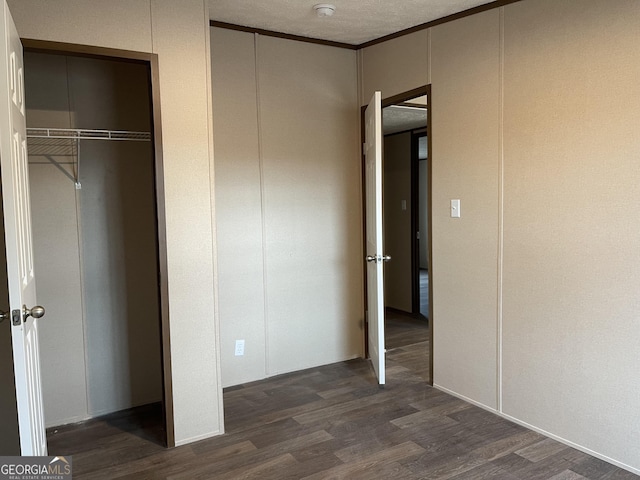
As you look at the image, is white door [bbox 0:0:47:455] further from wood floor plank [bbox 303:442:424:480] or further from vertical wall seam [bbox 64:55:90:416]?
wood floor plank [bbox 303:442:424:480]

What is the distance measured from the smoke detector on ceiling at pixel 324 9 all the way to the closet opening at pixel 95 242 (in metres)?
1.10

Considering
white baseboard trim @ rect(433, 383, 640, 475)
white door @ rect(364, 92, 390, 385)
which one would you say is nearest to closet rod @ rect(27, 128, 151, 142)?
white door @ rect(364, 92, 390, 385)

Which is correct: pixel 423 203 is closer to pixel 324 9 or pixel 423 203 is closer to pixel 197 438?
pixel 324 9

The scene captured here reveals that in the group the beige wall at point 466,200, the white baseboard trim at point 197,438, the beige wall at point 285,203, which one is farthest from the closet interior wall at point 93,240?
the beige wall at point 466,200

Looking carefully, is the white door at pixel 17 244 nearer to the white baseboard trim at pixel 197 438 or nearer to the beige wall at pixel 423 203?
the white baseboard trim at pixel 197 438

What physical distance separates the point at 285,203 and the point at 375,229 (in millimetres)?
731

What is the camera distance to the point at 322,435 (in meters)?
2.84

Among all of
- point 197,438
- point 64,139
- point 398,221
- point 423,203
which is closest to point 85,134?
point 64,139

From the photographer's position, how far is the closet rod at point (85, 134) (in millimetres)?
2856

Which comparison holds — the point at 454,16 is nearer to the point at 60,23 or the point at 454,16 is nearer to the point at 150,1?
the point at 150,1

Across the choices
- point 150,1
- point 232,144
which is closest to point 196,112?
point 150,1

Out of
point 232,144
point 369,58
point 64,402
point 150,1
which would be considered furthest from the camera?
point 369,58

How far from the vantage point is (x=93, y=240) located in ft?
10.1

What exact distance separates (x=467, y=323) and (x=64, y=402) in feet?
8.40
